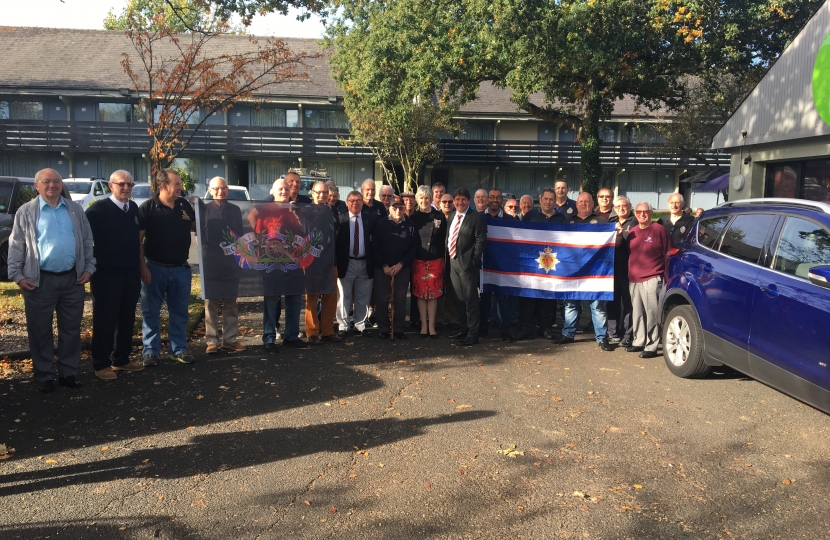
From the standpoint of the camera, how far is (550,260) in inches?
364

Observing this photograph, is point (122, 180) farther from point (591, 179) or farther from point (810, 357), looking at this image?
point (591, 179)

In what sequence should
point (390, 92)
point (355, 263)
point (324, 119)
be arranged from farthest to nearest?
point (324, 119), point (390, 92), point (355, 263)

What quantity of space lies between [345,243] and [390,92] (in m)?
13.0

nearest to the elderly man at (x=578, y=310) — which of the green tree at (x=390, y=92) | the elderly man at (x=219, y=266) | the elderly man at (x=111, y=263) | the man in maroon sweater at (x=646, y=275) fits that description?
the man in maroon sweater at (x=646, y=275)

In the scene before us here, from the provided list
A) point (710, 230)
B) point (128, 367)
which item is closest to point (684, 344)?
point (710, 230)

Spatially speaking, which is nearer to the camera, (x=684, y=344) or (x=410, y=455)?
(x=410, y=455)

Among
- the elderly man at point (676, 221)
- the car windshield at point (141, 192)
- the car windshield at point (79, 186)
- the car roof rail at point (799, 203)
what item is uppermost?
the car windshield at point (79, 186)

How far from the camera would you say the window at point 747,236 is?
6273mm

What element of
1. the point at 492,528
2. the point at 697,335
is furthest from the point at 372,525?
the point at 697,335

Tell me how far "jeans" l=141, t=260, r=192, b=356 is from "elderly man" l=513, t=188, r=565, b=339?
178 inches

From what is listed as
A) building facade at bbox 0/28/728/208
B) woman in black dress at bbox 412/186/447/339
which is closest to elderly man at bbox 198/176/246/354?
woman in black dress at bbox 412/186/447/339

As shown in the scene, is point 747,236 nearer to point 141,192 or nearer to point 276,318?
point 276,318

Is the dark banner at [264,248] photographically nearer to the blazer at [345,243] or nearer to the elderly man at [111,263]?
the blazer at [345,243]

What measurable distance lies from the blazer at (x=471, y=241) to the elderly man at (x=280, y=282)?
6.99 ft
